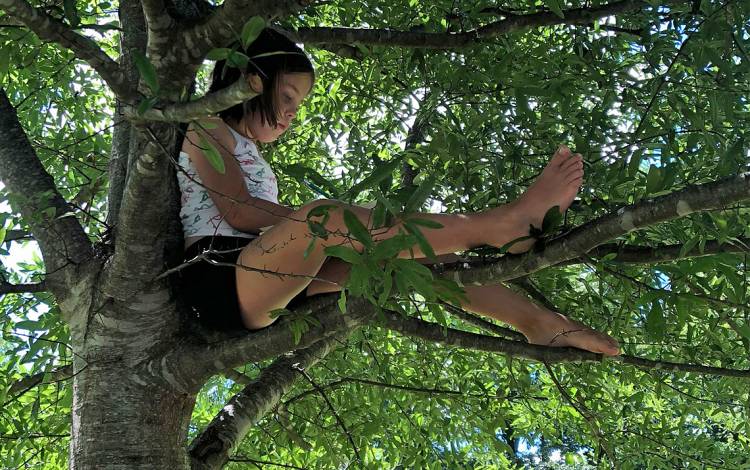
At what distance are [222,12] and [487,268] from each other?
789 mm

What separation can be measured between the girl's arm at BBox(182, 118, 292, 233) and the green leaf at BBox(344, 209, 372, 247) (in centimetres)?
71

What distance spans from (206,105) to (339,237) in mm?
576

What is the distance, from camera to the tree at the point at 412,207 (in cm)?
171

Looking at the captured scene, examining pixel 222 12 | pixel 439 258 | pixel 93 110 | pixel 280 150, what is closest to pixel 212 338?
pixel 439 258

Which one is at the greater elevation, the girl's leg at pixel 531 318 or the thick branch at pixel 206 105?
the girl's leg at pixel 531 318

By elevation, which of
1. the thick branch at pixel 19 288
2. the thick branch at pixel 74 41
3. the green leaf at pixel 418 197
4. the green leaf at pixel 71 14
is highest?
the green leaf at pixel 71 14

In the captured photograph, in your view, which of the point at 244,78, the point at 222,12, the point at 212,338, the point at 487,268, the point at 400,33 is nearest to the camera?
the point at 244,78

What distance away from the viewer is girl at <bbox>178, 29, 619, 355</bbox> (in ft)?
6.40

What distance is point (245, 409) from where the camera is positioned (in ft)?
8.24

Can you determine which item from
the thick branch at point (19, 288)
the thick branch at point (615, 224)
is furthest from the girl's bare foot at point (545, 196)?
the thick branch at point (19, 288)

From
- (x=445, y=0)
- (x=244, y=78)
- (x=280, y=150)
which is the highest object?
(x=280, y=150)

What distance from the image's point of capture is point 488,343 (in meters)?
2.31

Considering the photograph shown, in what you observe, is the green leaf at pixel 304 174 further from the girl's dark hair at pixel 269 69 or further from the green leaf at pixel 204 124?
the girl's dark hair at pixel 269 69

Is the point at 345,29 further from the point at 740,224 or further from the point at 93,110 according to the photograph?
the point at 93,110
